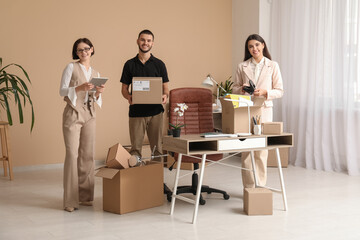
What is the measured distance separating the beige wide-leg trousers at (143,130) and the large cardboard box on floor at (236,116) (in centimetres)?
70

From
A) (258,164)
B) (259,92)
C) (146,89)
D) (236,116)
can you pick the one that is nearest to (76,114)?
(146,89)

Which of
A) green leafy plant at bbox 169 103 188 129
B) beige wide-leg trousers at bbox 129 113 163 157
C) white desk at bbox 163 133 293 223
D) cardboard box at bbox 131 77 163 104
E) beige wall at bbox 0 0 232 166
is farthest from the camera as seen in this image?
beige wall at bbox 0 0 232 166

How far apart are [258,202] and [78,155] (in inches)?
65.3

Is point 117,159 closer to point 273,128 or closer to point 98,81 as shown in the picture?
point 98,81

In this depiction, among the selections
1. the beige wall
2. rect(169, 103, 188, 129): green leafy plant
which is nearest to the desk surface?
rect(169, 103, 188, 129): green leafy plant

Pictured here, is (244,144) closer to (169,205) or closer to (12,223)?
(169,205)

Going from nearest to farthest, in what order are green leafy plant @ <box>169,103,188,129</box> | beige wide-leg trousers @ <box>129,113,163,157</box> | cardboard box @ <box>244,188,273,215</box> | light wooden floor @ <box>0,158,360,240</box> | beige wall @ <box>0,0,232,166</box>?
1. light wooden floor @ <box>0,158,360,240</box>
2. cardboard box @ <box>244,188,273,215</box>
3. green leafy plant @ <box>169,103,188,129</box>
4. beige wide-leg trousers @ <box>129,113,163,157</box>
5. beige wall @ <box>0,0,232,166</box>

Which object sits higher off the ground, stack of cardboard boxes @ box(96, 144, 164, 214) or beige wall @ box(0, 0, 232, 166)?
beige wall @ box(0, 0, 232, 166)

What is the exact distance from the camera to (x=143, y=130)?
184 inches

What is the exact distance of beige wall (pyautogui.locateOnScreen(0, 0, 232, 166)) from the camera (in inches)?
244

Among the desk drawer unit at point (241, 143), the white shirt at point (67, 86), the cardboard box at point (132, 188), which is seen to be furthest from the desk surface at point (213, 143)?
the white shirt at point (67, 86)

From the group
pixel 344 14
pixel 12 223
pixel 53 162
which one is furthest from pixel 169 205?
pixel 344 14

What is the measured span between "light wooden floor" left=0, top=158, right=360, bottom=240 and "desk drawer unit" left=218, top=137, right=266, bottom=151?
0.58 m

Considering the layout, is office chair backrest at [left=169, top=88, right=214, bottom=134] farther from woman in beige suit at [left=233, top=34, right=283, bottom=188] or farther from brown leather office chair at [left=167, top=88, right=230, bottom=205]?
woman in beige suit at [left=233, top=34, right=283, bottom=188]
